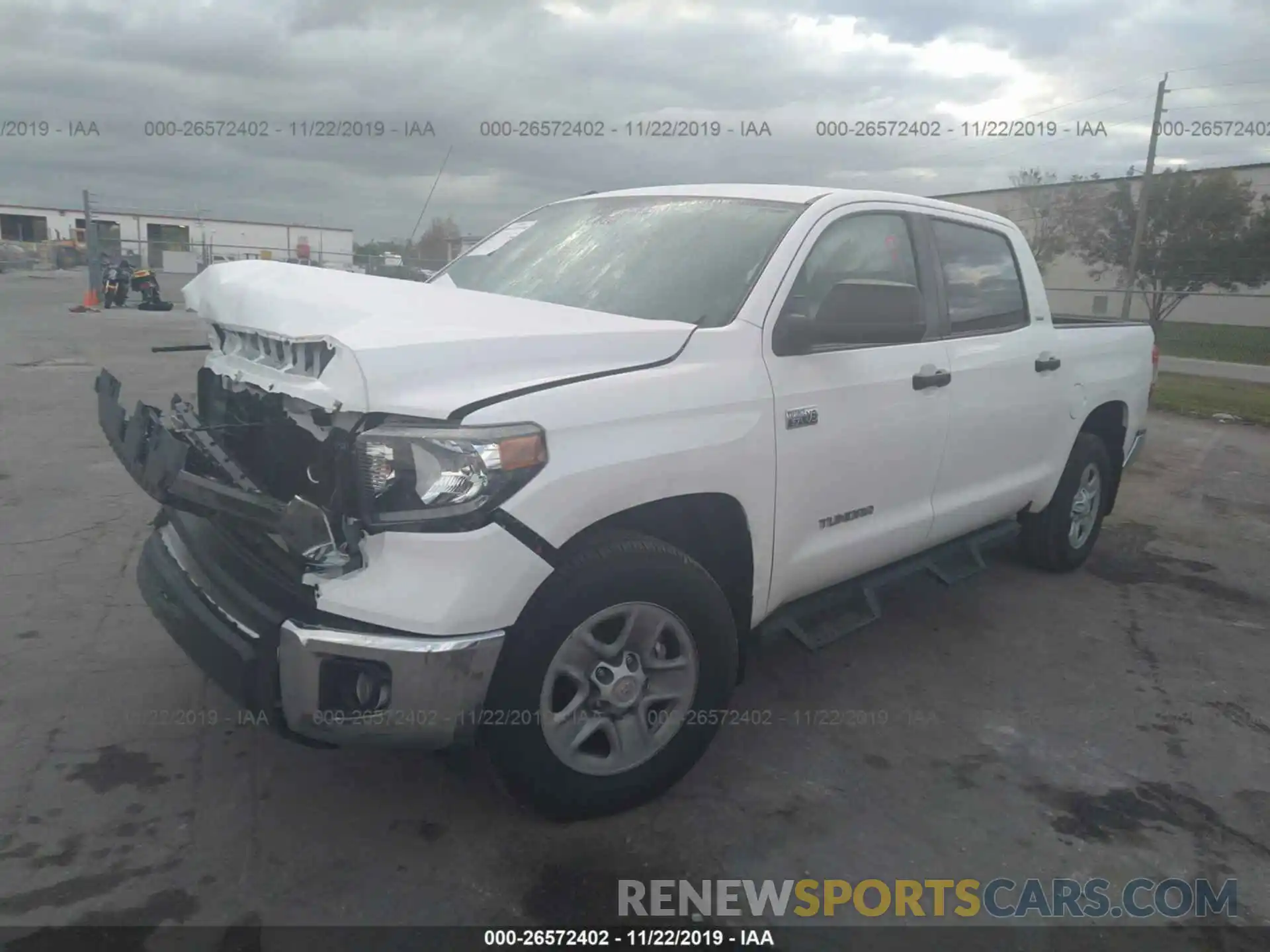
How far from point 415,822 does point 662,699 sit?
0.83m

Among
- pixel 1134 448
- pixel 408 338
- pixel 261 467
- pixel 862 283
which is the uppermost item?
pixel 862 283

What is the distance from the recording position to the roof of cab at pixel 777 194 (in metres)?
3.85

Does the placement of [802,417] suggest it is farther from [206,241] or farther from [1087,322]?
[206,241]

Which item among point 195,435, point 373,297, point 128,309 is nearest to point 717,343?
point 373,297

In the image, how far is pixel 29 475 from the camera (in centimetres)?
675

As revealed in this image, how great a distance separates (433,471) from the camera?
8.36 feet

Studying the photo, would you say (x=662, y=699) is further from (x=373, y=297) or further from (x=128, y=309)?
(x=128, y=309)

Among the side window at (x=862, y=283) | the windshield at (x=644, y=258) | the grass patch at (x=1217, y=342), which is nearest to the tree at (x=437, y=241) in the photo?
the windshield at (x=644, y=258)

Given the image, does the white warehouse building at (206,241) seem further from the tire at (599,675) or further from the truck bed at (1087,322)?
the tire at (599,675)

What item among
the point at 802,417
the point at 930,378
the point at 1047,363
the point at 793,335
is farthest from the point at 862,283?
the point at 1047,363

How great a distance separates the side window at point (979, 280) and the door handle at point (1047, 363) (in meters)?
0.18

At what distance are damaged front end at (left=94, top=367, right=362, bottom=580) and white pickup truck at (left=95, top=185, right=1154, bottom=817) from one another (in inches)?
0.4

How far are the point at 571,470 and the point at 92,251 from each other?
22704mm

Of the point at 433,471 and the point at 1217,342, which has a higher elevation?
the point at 433,471
